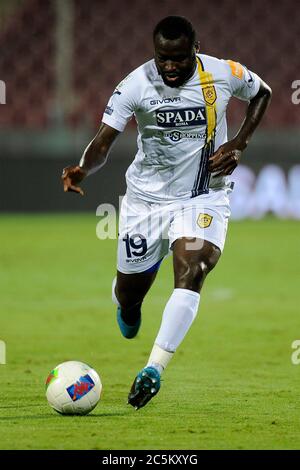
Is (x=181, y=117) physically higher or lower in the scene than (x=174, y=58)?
lower

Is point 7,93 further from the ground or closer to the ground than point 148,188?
further from the ground

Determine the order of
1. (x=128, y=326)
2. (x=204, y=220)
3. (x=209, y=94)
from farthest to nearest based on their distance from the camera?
(x=128, y=326)
(x=209, y=94)
(x=204, y=220)

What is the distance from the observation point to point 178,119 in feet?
20.0

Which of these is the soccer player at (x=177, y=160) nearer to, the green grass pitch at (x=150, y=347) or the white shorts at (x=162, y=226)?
the white shorts at (x=162, y=226)

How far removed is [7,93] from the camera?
20.3 m

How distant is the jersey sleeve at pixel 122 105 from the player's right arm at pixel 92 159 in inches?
1.7

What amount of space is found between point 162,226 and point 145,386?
1195mm

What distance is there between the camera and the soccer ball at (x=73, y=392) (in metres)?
5.35

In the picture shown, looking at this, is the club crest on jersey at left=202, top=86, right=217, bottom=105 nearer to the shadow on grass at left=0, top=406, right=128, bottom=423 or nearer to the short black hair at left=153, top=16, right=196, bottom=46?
the short black hair at left=153, top=16, right=196, bottom=46

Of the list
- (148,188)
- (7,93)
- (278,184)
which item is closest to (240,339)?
(148,188)

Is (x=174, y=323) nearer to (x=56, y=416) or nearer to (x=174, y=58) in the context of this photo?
(x=56, y=416)

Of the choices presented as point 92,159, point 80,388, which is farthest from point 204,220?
point 80,388
